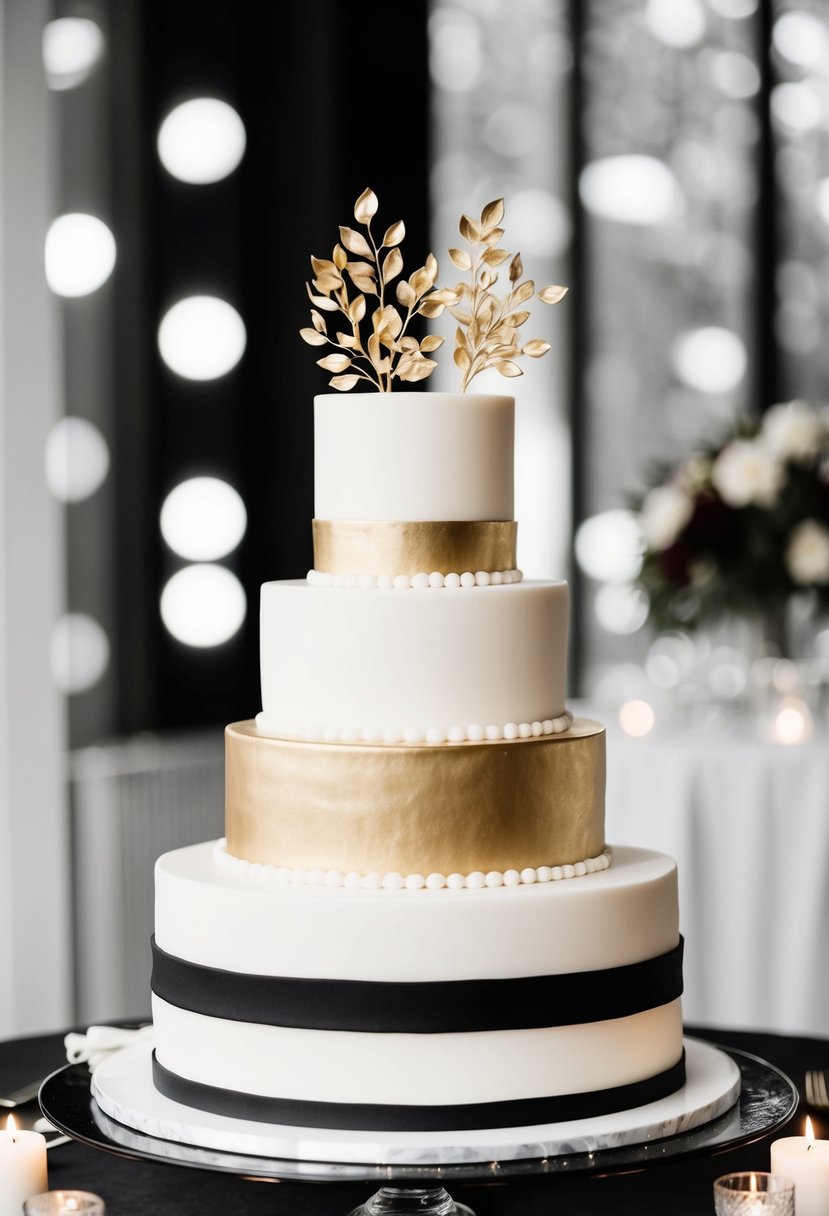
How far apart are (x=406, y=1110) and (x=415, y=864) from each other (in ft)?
0.85

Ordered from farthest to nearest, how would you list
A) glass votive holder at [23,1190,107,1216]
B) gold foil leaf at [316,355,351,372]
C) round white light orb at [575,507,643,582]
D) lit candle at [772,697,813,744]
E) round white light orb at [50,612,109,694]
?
round white light orb at [575,507,643,582], round white light orb at [50,612,109,694], lit candle at [772,697,813,744], gold foil leaf at [316,355,351,372], glass votive holder at [23,1190,107,1216]

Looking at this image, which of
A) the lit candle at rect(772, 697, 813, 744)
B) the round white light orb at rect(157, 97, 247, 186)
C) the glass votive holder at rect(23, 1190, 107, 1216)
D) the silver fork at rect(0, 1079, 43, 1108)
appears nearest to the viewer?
the glass votive holder at rect(23, 1190, 107, 1216)

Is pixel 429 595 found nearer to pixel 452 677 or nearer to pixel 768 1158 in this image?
pixel 452 677

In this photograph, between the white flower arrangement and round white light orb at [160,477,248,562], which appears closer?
the white flower arrangement

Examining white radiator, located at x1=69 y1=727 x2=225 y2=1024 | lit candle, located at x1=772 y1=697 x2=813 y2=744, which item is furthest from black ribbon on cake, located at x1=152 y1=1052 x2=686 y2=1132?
white radiator, located at x1=69 y1=727 x2=225 y2=1024

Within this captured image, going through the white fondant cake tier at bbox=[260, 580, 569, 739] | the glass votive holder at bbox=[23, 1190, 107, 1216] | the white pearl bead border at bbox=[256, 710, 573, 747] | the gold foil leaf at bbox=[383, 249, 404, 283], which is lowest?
the glass votive holder at bbox=[23, 1190, 107, 1216]

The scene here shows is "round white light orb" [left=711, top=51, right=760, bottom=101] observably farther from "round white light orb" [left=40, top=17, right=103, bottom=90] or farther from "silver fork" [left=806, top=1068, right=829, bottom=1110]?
"silver fork" [left=806, top=1068, right=829, bottom=1110]

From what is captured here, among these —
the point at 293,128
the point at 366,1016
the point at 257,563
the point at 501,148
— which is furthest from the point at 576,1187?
the point at 501,148

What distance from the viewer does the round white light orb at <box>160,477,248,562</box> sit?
204 inches

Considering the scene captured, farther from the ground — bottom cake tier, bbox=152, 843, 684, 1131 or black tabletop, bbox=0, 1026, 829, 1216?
bottom cake tier, bbox=152, 843, 684, 1131

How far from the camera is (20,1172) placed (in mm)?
1722

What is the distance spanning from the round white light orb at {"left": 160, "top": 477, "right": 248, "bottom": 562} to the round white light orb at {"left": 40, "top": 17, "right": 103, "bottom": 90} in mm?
1267

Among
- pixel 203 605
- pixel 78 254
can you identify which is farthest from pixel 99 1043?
pixel 203 605

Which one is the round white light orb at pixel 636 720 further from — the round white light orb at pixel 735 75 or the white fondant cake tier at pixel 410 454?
the round white light orb at pixel 735 75
